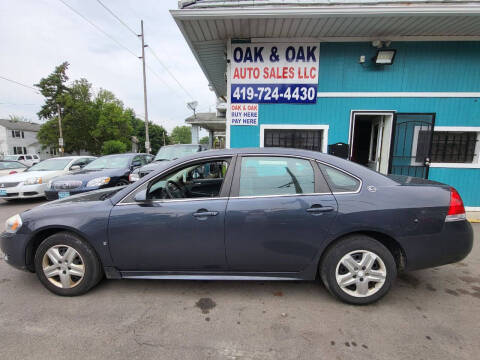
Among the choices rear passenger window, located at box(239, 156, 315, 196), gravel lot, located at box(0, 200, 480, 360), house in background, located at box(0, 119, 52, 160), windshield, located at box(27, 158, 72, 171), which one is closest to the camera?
gravel lot, located at box(0, 200, 480, 360)

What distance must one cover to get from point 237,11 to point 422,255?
15.1ft

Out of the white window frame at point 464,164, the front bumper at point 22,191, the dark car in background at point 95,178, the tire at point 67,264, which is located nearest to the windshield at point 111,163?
the dark car in background at point 95,178

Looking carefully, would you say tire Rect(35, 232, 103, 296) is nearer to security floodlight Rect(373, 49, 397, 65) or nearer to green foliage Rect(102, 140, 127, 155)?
security floodlight Rect(373, 49, 397, 65)

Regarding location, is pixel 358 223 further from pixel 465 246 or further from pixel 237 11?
pixel 237 11

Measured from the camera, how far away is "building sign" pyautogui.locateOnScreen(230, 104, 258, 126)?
533 cm

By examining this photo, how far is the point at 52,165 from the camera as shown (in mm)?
7676

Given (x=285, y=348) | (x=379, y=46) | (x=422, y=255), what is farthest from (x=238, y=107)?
(x=285, y=348)

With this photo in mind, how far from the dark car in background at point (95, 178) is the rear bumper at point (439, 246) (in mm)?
6131

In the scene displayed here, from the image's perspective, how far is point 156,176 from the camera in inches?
93.5

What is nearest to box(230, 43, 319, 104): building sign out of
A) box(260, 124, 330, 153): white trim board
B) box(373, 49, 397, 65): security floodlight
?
box(260, 124, 330, 153): white trim board

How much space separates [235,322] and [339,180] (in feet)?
5.49

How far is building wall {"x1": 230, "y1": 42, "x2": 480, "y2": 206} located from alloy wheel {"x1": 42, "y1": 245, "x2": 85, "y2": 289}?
4.32 meters

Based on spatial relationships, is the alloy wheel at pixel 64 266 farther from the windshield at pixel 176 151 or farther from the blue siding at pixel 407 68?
the blue siding at pixel 407 68

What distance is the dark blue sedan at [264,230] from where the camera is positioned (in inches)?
86.0
